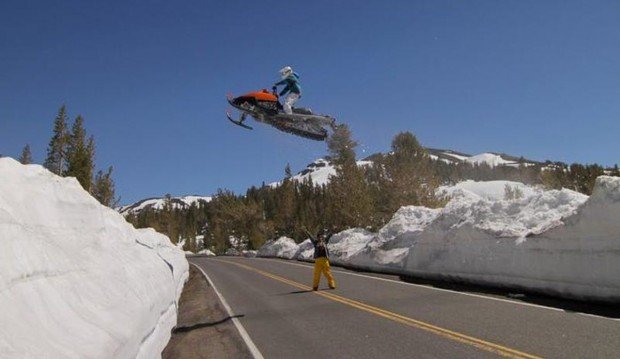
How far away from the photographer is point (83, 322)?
5.22 metres

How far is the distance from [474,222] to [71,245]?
12.8 meters

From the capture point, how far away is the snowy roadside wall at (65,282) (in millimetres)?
4344

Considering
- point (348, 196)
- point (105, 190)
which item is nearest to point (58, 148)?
point (105, 190)

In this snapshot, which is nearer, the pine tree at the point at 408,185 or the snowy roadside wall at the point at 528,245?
the snowy roadside wall at the point at 528,245

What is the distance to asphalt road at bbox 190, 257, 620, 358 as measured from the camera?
288 inches

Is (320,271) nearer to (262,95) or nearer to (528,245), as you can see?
(528,245)

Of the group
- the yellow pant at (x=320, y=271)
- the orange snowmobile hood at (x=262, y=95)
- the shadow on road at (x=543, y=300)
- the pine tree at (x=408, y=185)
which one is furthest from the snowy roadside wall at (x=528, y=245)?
the pine tree at (x=408, y=185)

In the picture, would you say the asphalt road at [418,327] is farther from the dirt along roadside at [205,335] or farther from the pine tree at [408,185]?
the pine tree at [408,185]

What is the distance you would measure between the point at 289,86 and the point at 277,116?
5.00 feet

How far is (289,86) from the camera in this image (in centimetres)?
2247

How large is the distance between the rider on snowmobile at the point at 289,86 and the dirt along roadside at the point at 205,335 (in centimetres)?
965

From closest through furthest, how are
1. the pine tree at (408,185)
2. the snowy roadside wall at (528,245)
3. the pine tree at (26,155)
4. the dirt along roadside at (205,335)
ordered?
the dirt along roadside at (205,335) < the snowy roadside wall at (528,245) < the pine tree at (408,185) < the pine tree at (26,155)

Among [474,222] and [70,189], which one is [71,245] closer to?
[70,189]

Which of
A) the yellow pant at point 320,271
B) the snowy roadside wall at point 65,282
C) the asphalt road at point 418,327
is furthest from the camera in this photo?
the yellow pant at point 320,271
